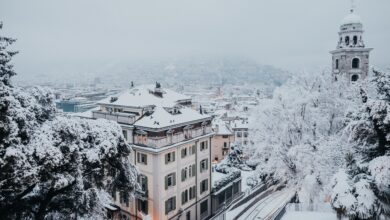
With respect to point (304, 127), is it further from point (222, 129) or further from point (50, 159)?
point (222, 129)

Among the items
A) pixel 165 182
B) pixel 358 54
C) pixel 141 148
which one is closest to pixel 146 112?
pixel 141 148

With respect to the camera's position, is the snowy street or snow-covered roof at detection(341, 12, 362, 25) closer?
A: the snowy street

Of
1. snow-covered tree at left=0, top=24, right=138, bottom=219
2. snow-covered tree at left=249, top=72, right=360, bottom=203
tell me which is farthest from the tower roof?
snow-covered tree at left=0, top=24, right=138, bottom=219

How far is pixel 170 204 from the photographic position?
97.5 feet

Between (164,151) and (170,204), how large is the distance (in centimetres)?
559

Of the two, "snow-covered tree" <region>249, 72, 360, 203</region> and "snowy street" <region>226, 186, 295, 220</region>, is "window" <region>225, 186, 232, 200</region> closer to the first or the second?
"snowy street" <region>226, 186, 295, 220</region>

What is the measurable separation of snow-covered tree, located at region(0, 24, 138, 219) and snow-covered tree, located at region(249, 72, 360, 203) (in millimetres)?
13770

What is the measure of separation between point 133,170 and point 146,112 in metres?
11.6

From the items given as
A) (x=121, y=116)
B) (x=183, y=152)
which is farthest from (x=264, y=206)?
(x=121, y=116)

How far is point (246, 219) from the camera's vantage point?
32156 millimetres

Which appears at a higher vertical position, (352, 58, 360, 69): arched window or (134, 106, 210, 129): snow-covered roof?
(352, 58, 360, 69): arched window

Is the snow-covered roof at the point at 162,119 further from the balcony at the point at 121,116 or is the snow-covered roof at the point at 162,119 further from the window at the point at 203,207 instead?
the window at the point at 203,207

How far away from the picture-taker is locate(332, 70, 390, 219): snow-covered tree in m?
14.7

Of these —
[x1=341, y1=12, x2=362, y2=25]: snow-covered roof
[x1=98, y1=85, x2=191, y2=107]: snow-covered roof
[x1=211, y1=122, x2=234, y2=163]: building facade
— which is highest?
[x1=341, y1=12, x2=362, y2=25]: snow-covered roof
